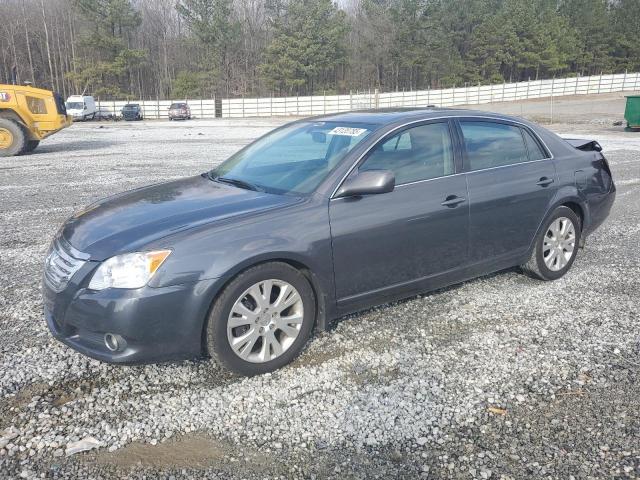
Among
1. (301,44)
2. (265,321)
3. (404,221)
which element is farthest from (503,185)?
(301,44)

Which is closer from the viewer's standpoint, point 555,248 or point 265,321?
point 265,321

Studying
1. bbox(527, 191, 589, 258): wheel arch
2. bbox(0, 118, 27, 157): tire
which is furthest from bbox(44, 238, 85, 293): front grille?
bbox(0, 118, 27, 157): tire

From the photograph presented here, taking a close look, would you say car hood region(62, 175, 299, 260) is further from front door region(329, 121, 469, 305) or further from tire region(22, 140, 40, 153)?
tire region(22, 140, 40, 153)

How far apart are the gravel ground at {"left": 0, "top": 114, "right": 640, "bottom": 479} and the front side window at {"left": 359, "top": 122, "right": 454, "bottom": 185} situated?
1112 mm

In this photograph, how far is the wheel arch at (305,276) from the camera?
3.12 meters

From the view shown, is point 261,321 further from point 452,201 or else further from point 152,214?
point 452,201

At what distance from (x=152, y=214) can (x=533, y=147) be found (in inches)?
131

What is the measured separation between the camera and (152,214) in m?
3.48

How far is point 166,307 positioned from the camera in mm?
2990

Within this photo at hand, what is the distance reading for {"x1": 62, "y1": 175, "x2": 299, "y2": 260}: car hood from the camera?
3154mm

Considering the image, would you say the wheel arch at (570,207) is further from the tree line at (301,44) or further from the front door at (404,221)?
the tree line at (301,44)

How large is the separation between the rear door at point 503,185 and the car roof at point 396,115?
0.34ft

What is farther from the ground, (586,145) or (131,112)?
(586,145)

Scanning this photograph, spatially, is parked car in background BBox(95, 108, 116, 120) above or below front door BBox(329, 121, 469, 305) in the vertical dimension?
below
